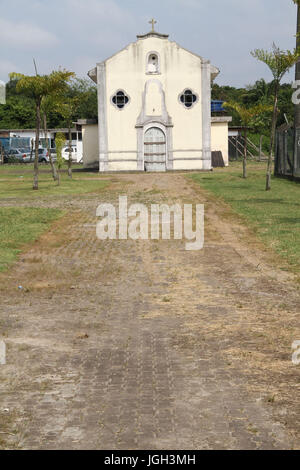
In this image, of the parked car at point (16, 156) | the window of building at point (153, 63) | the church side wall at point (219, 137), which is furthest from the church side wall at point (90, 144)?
the parked car at point (16, 156)

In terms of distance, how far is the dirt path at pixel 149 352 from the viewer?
458cm

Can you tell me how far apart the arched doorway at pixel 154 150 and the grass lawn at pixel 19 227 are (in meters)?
20.6

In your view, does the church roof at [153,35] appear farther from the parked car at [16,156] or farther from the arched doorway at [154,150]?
the parked car at [16,156]

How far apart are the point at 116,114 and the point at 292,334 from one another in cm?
3317

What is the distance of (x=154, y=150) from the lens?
39125mm

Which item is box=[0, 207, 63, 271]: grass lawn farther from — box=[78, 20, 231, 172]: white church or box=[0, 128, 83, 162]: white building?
box=[0, 128, 83, 162]: white building

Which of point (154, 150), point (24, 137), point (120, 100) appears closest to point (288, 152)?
point (154, 150)

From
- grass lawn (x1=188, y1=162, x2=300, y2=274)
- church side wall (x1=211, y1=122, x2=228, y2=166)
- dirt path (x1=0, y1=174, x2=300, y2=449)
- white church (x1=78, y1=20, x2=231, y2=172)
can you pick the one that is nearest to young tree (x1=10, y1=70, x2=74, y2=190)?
grass lawn (x1=188, y1=162, x2=300, y2=274)

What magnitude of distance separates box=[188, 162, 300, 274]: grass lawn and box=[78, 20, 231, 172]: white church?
25.7 ft

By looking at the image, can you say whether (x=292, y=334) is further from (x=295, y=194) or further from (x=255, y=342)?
(x=295, y=194)

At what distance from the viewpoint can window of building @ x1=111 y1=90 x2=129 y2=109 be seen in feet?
127

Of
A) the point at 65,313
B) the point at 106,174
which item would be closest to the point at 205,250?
the point at 65,313

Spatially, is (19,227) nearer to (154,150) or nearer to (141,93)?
(154,150)
